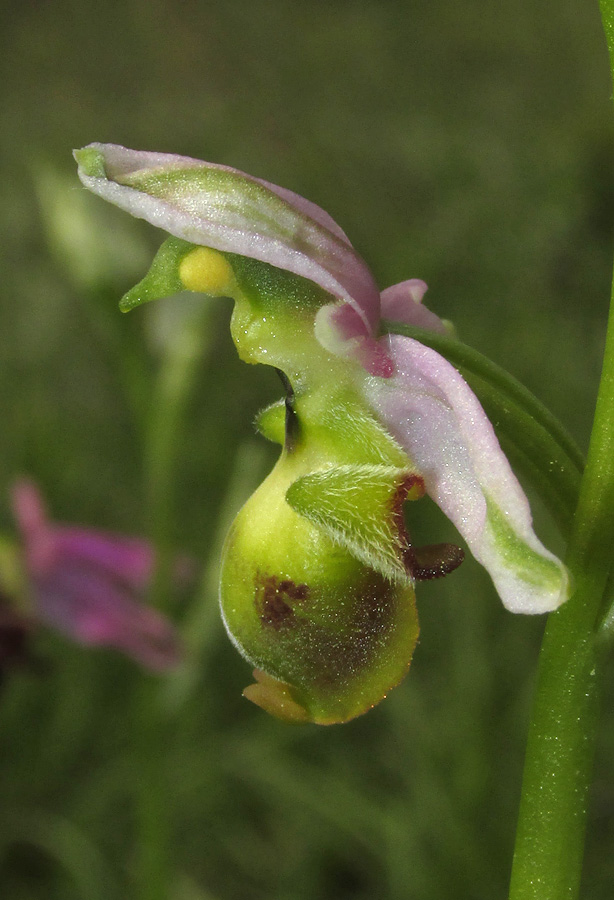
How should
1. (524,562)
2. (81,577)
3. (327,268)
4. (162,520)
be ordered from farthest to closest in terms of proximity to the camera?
(81,577) < (162,520) < (327,268) < (524,562)

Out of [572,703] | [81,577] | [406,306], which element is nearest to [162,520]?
[81,577]

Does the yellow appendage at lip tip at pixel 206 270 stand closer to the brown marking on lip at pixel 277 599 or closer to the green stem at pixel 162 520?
the brown marking on lip at pixel 277 599

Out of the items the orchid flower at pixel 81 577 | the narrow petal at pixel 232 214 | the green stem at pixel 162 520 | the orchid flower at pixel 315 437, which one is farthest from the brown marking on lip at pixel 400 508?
the orchid flower at pixel 81 577

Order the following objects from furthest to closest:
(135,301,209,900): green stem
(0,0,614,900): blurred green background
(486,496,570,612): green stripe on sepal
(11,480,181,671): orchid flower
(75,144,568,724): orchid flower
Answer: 1. (0,0,614,900): blurred green background
2. (11,480,181,671): orchid flower
3. (135,301,209,900): green stem
4. (75,144,568,724): orchid flower
5. (486,496,570,612): green stripe on sepal

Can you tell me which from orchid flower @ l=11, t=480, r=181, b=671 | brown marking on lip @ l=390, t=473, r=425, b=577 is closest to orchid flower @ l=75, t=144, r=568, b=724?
brown marking on lip @ l=390, t=473, r=425, b=577

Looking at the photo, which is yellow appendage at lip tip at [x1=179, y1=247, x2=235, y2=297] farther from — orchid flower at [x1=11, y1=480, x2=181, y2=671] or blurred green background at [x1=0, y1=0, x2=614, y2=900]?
orchid flower at [x1=11, y1=480, x2=181, y2=671]

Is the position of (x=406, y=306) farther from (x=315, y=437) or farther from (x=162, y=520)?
(x=162, y=520)

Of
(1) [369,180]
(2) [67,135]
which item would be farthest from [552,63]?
(2) [67,135]
